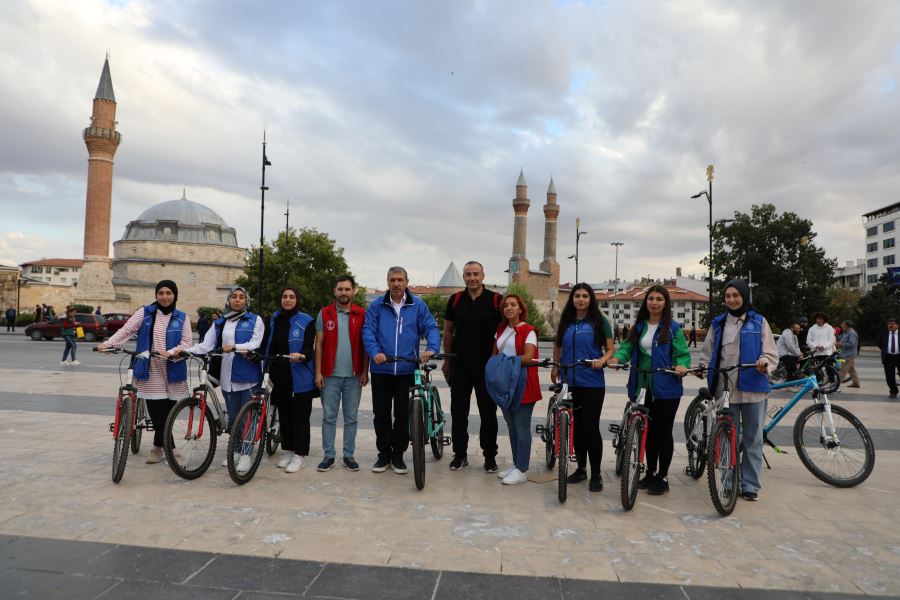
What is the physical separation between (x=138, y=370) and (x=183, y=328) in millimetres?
550

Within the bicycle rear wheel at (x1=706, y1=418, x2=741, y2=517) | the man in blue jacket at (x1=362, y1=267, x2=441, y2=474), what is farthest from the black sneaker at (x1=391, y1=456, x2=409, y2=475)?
the bicycle rear wheel at (x1=706, y1=418, x2=741, y2=517)

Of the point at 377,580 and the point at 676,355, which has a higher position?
the point at 676,355

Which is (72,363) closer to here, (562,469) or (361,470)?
(361,470)

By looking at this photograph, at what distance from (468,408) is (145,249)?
71936mm

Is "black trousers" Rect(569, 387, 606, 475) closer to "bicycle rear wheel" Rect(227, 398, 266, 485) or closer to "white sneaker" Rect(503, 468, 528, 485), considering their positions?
"white sneaker" Rect(503, 468, 528, 485)

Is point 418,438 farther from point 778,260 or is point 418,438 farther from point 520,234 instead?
point 520,234

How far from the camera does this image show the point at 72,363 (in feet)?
53.1

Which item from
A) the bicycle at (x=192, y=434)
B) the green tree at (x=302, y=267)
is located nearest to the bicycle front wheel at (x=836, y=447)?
the bicycle at (x=192, y=434)

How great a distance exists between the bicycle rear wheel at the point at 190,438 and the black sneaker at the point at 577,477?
10.6 feet

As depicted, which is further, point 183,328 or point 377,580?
point 183,328

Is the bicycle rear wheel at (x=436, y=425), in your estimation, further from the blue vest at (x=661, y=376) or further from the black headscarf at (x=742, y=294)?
the black headscarf at (x=742, y=294)

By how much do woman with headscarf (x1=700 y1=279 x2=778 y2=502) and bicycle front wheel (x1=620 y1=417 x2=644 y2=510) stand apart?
0.91m

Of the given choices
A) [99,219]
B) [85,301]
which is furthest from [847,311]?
[85,301]

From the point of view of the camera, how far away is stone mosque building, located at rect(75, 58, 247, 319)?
50719 mm
